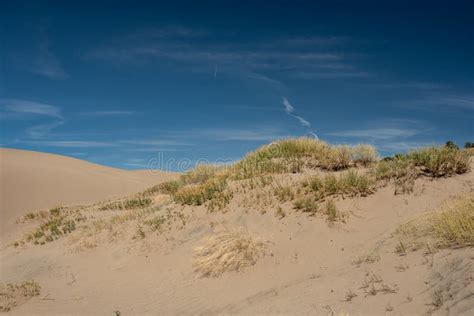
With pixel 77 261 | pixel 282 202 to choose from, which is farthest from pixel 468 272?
pixel 77 261

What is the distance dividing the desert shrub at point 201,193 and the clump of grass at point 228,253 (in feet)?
12.4

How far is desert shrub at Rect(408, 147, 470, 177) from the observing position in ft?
36.9

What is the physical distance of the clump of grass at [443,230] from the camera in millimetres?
7031

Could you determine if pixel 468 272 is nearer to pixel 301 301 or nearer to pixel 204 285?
pixel 301 301

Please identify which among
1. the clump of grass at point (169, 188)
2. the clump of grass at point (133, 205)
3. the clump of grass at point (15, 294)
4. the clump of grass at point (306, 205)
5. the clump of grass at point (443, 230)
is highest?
the clump of grass at point (169, 188)

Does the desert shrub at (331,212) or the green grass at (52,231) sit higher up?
the green grass at (52,231)

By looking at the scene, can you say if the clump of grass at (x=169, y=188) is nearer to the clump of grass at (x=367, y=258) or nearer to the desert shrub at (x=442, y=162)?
the desert shrub at (x=442, y=162)

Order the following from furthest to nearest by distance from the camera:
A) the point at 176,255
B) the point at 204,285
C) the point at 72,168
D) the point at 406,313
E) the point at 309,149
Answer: the point at 72,168 < the point at 309,149 < the point at 176,255 < the point at 204,285 < the point at 406,313

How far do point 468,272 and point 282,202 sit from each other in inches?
246

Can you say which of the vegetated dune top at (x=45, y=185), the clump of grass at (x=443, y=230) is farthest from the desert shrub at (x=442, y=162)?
the vegetated dune top at (x=45, y=185)

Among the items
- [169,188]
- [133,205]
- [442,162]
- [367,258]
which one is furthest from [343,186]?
[169,188]

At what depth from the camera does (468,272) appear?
5992 millimetres

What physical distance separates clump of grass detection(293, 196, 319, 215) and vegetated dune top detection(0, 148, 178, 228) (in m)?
21.2

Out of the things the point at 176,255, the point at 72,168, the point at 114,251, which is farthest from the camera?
the point at 72,168
